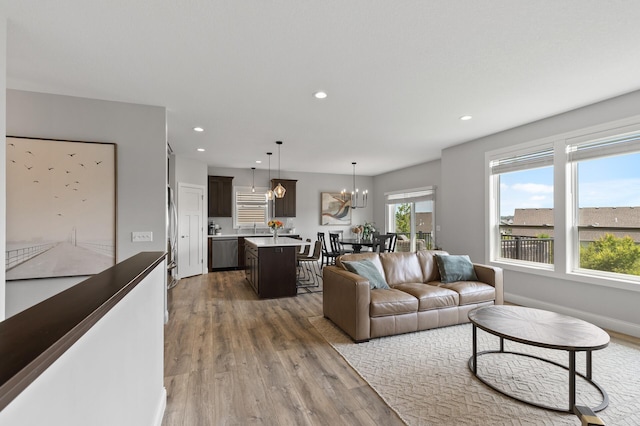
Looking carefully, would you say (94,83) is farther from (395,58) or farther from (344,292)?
(344,292)

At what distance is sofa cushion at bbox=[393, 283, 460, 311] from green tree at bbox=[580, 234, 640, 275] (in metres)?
1.77

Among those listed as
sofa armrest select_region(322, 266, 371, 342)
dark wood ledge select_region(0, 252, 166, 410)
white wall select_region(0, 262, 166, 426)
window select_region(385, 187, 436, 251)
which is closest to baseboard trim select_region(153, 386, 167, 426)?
white wall select_region(0, 262, 166, 426)

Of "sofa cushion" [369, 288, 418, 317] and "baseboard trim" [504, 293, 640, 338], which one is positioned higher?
"sofa cushion" [369, 288, 418, 317]

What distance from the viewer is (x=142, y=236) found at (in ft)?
11.3

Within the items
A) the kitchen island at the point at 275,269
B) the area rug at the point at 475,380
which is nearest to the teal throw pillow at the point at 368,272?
the area rug at the point at 475,380

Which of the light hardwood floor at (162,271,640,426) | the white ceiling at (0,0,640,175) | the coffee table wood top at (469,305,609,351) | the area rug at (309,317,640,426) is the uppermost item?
the white ceiling at (0,0,640,175)

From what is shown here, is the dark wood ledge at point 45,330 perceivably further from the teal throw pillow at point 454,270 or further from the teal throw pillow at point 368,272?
the teal throw pillow at point 454,270

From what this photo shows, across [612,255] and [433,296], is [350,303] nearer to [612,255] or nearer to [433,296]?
[433,296]

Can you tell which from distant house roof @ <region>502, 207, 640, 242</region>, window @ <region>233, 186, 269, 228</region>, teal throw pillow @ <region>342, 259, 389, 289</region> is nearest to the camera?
distant house roof @ <region>502, 207, 640, 242</region>

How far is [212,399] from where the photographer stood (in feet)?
7.20

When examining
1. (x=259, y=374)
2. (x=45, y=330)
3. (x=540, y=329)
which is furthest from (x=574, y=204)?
(x=45, y=330)

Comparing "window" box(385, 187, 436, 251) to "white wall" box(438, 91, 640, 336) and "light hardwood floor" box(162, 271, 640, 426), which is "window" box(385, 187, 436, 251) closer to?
"white wall" box(438, 91, 640, 336)

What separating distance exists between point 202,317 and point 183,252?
112 inches

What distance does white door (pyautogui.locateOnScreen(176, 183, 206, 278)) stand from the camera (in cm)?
633
